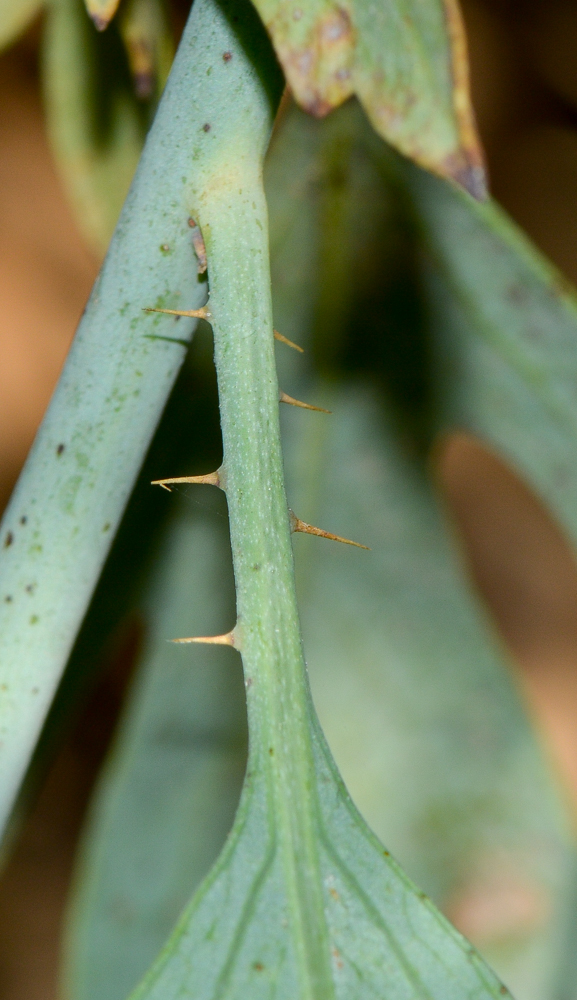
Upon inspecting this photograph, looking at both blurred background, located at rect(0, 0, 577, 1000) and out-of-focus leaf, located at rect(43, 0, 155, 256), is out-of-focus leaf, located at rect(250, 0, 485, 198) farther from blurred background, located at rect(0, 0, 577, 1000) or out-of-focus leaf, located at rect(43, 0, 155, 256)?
blurred background, located at rect(0, 0, 577, 1000)

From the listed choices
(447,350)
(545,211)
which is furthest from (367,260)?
(545,211)

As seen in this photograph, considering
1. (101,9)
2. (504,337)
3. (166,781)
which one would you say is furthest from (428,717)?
(101,9)

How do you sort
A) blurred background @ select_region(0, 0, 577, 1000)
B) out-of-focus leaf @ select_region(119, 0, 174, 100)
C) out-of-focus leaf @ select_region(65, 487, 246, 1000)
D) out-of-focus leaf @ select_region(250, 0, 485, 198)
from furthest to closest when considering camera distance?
blurred background @ select_region(0, 0, 577, 1000), out-of-focus leaf @ select_region(65, 487, 246, 1000), out-of-focus leaf @ select_region(119, 0, 174, 100), out-of-focus leaf @ select_region(250, 0, 485, 198)

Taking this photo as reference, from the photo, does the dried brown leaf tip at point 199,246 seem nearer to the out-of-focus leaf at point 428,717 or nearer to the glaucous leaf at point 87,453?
the glaucous leaf at point 87,453

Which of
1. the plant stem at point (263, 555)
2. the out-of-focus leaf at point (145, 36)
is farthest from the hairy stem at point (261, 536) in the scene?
the out-of-focus leaf at point (145, 36)

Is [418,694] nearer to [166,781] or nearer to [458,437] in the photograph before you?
[166,781]

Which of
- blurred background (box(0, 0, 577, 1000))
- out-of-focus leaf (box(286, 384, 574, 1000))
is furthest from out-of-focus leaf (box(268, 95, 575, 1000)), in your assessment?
blurred background (box(0, 0, 577, 1000))
